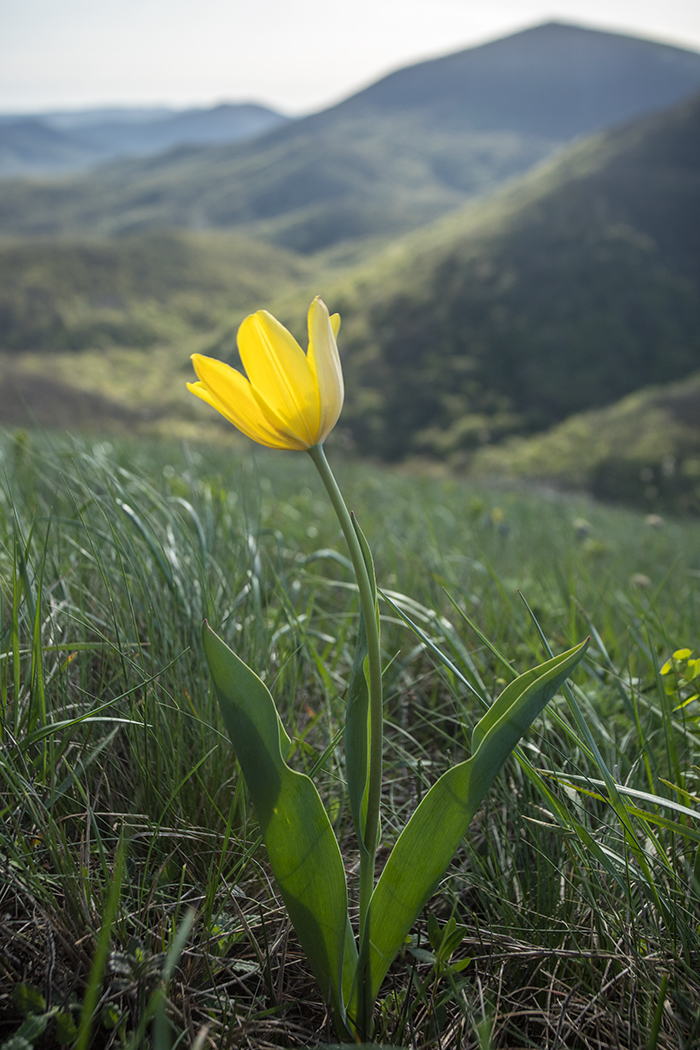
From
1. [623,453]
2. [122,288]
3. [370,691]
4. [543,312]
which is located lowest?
[623,453]

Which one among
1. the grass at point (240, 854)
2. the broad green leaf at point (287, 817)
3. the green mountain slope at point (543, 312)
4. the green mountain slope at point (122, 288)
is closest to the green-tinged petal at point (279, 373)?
the broad green leaf at point (287, 817)

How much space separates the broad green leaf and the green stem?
0.04 m

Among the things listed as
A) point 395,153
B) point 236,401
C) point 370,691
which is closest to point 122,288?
→ point 236,401

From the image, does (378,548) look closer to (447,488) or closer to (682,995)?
(682,995)

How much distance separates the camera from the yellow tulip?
0.76 meters

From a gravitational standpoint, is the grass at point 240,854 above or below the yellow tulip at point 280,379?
below

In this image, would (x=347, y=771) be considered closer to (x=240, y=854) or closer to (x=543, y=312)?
(x=240, y=854)

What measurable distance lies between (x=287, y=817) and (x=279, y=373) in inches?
21.9

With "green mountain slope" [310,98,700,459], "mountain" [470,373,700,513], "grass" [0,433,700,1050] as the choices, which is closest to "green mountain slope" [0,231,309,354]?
"green mountain slope" [310,98,700,459]

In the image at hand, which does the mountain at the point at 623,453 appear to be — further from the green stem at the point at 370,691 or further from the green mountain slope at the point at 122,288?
the green mountain slope at the point at 122,288

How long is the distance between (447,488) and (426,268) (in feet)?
114

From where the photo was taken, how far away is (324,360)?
76cm

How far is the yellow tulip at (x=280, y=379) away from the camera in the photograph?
2.49 feet

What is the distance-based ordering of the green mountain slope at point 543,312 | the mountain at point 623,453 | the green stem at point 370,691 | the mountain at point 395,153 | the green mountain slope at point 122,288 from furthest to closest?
the mountain at point 395,153 → the green mountain slope at point 122,288 → the green mountain slope at point 543,312 → the mountain at point 623,453 → the green stem at point 370,691
